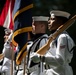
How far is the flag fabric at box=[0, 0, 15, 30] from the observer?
12.6 metres

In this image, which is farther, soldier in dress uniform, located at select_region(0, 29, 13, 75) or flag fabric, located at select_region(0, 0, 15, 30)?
soldier in dress uniform, located at select_region(0, 29, 13, 75)

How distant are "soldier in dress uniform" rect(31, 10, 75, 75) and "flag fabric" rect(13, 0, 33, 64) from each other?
19.4 inches

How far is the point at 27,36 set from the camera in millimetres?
11961

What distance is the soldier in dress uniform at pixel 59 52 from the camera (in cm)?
1100

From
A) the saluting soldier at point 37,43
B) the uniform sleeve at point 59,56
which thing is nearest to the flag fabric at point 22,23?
the saluting soldier at point 37,43

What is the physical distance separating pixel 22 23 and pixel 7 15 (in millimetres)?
1050

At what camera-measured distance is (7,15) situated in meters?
12.9

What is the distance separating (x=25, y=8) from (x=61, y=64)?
127cm

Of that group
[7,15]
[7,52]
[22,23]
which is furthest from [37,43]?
[7,15]

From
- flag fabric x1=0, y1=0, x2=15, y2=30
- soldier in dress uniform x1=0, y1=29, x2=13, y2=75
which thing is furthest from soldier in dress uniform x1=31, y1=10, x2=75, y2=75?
soldier in dress uniform x1=0, y1=29, x2=13, y2=75

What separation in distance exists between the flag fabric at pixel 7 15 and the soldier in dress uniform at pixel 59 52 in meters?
1.31

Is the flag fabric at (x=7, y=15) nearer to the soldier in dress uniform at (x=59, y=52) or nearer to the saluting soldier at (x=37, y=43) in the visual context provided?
the saluting soldier at (x=37, y=43)

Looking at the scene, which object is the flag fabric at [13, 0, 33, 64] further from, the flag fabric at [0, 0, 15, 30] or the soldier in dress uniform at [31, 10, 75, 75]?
the flag fabric at [0, 0, 15, 30]

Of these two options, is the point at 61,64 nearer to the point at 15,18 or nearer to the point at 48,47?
the point at 48,47
